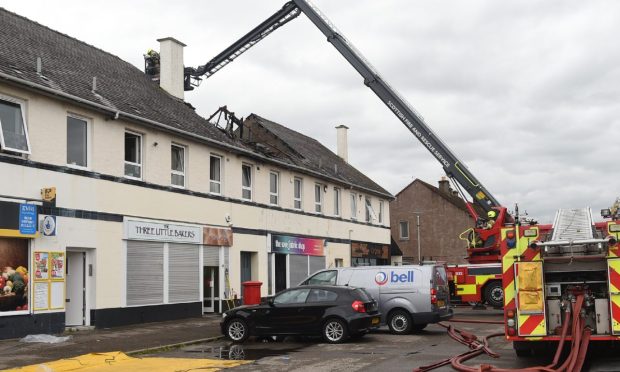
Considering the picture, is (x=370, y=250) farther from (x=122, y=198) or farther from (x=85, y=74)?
(x=85, y=74)

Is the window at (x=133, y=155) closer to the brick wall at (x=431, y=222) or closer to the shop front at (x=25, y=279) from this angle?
the shop front at (x=25, y=279)

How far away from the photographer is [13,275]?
1670cm

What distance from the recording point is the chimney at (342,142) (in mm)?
43781

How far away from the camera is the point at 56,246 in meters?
18.0

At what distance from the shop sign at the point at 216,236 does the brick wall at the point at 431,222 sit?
31854 millimetres

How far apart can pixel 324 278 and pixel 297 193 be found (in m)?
12.5

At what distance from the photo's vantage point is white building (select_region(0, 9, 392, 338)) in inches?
676

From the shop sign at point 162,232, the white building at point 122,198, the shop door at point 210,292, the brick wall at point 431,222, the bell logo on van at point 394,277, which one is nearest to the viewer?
the white building at point 122,198

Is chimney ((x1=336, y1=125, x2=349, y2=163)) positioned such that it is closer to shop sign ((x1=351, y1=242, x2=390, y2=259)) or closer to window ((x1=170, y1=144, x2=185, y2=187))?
shop sign ((x1=351, y1=242, x2=390, y2=259))

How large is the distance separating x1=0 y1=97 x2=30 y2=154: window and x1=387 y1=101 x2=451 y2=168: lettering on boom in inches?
625

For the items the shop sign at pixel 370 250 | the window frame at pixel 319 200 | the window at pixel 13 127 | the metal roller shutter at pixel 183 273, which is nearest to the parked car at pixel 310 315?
Result: the metal roller shutter at pixel 183 273

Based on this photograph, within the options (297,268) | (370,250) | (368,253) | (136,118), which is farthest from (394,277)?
(370,250)

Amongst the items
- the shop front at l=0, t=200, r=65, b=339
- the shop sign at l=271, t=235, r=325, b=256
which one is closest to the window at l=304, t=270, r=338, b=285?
the shop front at l=0, t=200, r=65, b=339

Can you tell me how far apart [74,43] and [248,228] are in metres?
9.11
